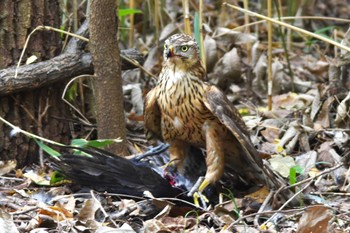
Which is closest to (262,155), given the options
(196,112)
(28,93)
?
(196,112)

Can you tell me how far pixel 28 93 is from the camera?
200 inches

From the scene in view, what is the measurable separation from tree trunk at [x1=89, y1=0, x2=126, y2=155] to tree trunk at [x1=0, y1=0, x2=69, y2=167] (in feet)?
1.11

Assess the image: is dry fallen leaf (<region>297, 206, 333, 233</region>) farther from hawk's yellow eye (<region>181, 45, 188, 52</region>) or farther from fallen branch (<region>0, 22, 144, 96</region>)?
fallen branch (<region>0, 22, 144, 96</region>)

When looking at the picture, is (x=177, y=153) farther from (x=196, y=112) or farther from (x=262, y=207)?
(x=262, y=207)

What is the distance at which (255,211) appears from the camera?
Result: 461cm

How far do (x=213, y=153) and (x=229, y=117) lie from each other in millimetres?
278

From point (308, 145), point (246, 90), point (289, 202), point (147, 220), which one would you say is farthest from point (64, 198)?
point (246, 90)

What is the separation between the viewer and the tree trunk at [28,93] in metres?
4.99

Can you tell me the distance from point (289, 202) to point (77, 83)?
184 cm

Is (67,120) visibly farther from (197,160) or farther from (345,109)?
(345,109)

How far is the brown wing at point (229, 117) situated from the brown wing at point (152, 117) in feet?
1.22

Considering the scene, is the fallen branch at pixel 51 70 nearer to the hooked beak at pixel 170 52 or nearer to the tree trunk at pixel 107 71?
the tree trunk at pixel 107 71

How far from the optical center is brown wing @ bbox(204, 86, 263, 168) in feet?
15.1

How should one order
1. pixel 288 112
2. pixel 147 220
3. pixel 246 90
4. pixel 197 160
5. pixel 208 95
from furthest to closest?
pixel 246 90 < pixel 288 112 < pixel 197 160 < pixel 208 95 < pixel 147 220
